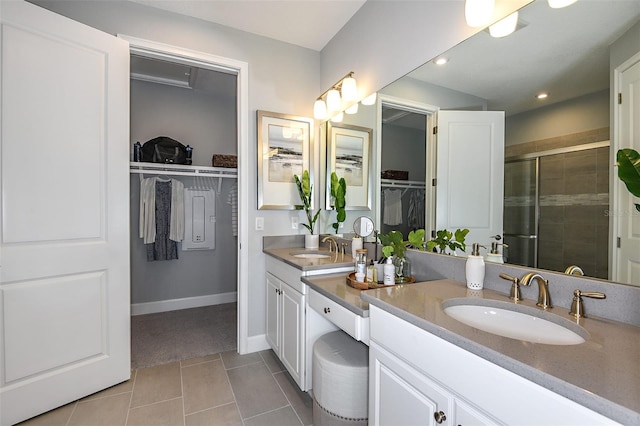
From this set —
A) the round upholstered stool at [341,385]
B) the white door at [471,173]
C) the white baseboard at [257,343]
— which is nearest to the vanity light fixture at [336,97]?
the white door at [471,173]

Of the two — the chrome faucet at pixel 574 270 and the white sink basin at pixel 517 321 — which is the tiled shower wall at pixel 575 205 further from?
the white sink basin at pixel 517 321

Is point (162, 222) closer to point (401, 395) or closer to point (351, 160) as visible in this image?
point (351, 160)

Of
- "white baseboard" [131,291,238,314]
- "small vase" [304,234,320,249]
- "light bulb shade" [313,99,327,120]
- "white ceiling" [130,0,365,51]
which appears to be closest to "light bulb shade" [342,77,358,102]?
"light bulb shade" [313,99,327,120]

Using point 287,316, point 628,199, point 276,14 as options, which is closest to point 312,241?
point 287,316

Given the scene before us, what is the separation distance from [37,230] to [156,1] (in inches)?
69.3

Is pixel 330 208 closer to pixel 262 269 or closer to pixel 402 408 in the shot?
pixel 262 269

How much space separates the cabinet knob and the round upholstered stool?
21.7 inches

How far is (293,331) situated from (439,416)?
121 centimetres

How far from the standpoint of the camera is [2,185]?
1.63 metres

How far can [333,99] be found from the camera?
2.46m

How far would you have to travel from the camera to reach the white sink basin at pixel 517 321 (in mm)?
919

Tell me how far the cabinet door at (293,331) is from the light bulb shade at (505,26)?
1.67 meters

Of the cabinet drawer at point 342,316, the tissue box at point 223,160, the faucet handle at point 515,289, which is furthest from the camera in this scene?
the tissue box at point 223,160

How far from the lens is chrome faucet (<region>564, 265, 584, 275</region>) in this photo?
1.04 metres
